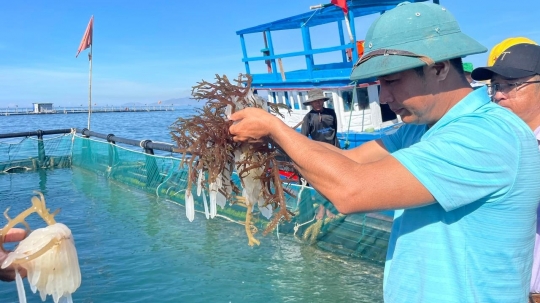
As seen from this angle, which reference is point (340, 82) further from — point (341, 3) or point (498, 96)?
point (498, 96)

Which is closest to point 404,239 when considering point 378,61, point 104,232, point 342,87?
point 378,61

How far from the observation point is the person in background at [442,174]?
1.46 metres

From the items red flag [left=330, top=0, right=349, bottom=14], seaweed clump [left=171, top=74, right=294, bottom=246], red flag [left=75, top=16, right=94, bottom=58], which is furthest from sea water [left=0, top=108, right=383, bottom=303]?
red flag [left=75, top=16, right=94, bottom=58]

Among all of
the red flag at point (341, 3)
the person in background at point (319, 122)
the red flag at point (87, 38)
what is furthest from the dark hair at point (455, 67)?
the red flag at point (87, 38)

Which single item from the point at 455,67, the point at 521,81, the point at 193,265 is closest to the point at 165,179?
the point at 193,265

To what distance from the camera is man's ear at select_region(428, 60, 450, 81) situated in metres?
1.60

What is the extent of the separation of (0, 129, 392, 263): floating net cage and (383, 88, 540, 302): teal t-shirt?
1288 millimetres

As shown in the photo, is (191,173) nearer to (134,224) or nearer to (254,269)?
(254,269)

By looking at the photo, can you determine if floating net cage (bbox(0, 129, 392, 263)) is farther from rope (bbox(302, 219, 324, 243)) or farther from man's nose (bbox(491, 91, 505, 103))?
man's nose (bbox(491, 91, 505, 103))

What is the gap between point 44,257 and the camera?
8.16ft

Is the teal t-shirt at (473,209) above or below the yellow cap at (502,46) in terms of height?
below

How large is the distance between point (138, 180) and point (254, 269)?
5934 millimetres

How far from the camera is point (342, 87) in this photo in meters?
13.3

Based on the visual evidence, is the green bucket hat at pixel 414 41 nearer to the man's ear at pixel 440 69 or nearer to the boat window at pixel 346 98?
the man's ear at pixel 440 69
